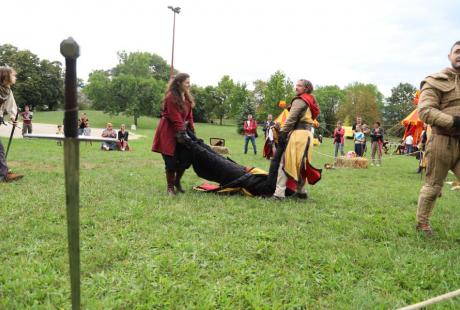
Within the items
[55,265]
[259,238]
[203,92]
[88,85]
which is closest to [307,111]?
[259,238]

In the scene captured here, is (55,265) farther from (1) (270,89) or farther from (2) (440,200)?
(1) (270,89)

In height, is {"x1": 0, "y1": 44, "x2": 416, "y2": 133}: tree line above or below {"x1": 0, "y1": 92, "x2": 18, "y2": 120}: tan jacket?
above

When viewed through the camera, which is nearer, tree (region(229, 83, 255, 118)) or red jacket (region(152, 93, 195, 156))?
red jacket (region(152, 93, 195, 156))

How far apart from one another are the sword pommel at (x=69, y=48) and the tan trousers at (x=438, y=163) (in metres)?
3.74

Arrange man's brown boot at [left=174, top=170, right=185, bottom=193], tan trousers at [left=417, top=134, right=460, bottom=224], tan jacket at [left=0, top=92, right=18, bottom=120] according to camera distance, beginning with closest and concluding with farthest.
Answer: tan trousers at [left=417, top=134, right=460, bottom=224] → man's brown boot at [left=174, top=170, right=185, bottom=193] → tan jacket at [left=0, top=92, right=18, bottom=120]

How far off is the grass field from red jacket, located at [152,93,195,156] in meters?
0.79

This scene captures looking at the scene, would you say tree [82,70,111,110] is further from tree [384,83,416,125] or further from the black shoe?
tree [384,83,416,125]

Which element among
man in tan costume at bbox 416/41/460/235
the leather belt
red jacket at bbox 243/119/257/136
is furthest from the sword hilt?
red jacket at bbox 243/119/257/136

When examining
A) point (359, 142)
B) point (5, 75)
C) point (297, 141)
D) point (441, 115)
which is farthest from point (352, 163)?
point (5, 75)

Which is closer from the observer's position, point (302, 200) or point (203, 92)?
point (302, 200)

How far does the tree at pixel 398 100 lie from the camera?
81.0 metres

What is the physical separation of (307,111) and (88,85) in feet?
156

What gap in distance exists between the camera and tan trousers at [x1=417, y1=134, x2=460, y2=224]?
3865 millimetres

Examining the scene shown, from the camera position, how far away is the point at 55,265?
9.69 ft
